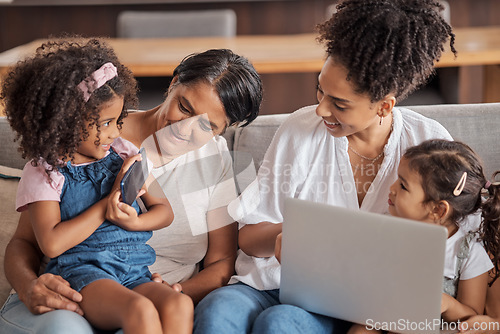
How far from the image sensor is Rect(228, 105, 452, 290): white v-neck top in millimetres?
1485

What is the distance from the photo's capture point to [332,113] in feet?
4.55

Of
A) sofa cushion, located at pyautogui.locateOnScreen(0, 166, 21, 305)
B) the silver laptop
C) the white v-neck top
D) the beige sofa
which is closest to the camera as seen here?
the silver laptop

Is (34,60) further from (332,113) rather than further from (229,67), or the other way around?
(332,113)

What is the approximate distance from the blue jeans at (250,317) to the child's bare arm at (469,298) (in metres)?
0.24

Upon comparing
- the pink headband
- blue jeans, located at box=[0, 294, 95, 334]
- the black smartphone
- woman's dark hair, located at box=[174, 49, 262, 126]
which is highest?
the pink headband

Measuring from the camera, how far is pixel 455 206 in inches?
53.5

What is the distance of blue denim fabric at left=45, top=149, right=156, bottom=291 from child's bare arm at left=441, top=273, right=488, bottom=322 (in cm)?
69

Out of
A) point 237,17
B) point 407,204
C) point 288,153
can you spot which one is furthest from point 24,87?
point 237,17

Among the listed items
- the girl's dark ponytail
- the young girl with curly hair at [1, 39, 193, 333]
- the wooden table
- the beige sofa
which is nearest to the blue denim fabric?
the young girl with curly hair at [1, 39, 193, 333]

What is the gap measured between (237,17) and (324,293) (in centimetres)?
341

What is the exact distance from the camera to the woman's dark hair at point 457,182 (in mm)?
1344

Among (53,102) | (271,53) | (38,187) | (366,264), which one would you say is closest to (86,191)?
(38,187)

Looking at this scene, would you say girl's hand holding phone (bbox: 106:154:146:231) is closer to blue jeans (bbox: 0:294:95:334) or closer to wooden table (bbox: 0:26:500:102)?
blue jeans (bbox: 0:294:95:334)

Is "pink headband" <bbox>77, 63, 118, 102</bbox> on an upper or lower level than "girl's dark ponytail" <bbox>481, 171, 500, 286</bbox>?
upper
